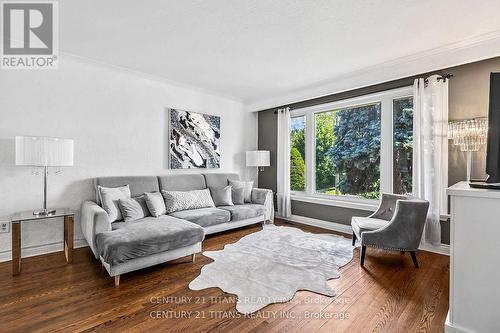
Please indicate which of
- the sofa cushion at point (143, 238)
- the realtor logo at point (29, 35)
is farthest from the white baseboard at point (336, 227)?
the realtor logo at point (29, 35)

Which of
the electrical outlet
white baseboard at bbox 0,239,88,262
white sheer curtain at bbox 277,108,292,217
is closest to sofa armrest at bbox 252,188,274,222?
white sheer curtain at bbox 277,108,292,217

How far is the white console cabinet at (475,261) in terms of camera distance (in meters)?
1.50

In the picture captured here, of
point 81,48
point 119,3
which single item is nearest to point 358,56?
point 119,3

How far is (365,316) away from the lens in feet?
6.13

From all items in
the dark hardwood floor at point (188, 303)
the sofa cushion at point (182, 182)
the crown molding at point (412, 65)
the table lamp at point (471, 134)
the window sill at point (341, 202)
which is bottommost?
the dark hardwood floor at point (188, 303)

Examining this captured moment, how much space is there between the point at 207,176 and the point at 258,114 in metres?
2.07

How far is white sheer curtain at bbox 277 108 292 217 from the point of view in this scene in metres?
4.89

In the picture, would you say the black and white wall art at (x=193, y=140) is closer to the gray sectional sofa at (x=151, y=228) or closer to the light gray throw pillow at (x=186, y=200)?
the gray sectional sofa at (x=151, y=228)

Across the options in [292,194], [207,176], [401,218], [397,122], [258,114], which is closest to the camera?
[401,218]

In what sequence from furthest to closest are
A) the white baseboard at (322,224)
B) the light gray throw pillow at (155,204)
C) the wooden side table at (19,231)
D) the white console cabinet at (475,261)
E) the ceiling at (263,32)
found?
the white baseboard at (322,224)
the light gray throw pillow at (155,204)
the wooden side table at (19,231)
the ceiling at (263,32)
the white console cabinet at (475,261)

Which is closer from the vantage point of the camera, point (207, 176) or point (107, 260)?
point (107, 260)

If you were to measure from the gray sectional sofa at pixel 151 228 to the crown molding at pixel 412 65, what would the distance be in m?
2.42

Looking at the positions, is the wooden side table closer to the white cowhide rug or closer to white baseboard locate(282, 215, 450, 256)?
the white cowhide rug

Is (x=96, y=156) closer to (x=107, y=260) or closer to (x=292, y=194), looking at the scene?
(x=107, y=260)
